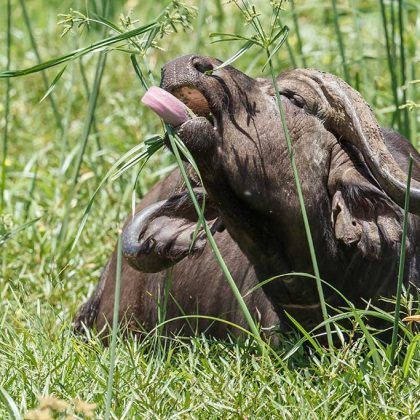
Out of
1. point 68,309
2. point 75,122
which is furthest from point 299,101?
point 75,122

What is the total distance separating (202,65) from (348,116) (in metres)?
0.58

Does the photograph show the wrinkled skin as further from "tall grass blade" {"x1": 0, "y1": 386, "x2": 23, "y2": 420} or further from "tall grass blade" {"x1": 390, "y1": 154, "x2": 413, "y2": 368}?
"tall grass blade" {"x1": 0, "y1": 386, "x2": 23, "y2": 420}

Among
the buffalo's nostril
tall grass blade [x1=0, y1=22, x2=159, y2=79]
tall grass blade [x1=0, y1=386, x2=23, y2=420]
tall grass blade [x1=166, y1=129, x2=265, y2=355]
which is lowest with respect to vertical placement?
tall grass blade [x1=0, y1=386, x2=23, y2=420]

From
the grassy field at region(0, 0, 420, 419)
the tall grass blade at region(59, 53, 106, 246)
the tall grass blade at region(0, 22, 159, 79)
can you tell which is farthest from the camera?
the tall grass blade at region(59, 53, 106, 246)

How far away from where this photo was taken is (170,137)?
3742 millimetres

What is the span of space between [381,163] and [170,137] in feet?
2.68

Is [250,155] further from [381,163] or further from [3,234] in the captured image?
[3,234]

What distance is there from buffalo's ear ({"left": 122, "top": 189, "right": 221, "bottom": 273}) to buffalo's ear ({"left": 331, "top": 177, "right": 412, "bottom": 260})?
0.47 metres

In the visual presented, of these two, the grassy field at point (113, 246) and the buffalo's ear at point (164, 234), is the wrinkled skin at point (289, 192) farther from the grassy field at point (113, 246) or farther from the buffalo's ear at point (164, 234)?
the grassy field at point (113, 246)

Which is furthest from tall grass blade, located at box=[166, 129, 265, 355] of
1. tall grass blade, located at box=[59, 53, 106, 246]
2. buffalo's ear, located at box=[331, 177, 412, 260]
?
tall grass blade, located at box=[59, 53, 106, 246]

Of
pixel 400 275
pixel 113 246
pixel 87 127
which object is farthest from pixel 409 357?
pixel 113 246

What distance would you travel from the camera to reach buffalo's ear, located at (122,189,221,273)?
4.41m

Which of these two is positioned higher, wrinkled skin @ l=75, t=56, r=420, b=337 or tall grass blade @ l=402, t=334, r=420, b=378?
wrinkled skin @ l=75, t=56, r=420, b=337

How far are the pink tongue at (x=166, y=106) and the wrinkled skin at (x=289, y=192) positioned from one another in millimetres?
32
